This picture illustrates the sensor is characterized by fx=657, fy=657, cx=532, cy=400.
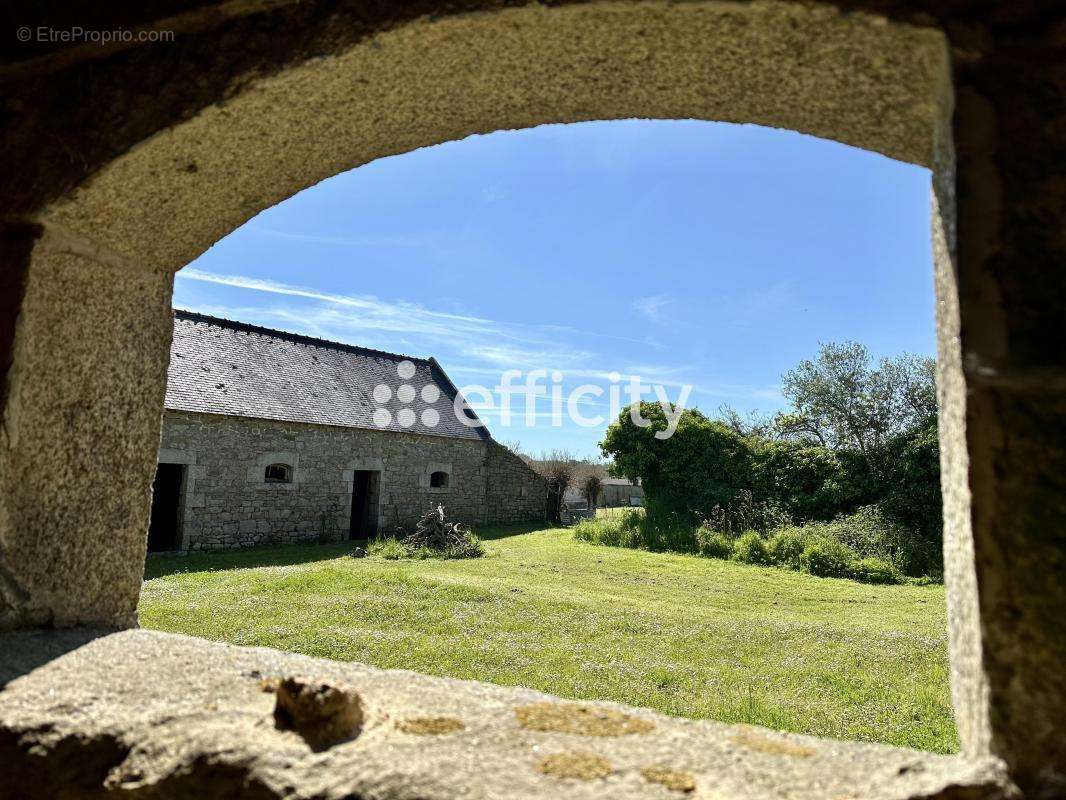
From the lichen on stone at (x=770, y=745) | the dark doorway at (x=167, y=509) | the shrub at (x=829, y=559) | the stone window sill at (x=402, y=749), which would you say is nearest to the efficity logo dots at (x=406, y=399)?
the dark doorway at (x=167, y=509)

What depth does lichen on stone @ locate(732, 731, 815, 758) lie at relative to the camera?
1.18 meters

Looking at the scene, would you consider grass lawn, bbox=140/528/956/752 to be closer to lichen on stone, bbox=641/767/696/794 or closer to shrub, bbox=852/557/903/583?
shrub, bbox=852/557/903/583

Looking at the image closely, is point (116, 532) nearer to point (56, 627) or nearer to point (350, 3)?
point (56, 627)

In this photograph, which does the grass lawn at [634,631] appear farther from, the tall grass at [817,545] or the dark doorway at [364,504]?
the dark doorway at [364,504]

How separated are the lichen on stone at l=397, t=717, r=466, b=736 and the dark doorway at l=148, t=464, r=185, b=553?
12144 millimetres

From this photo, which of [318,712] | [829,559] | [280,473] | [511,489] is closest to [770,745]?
[318,712]

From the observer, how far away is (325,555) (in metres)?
11.5

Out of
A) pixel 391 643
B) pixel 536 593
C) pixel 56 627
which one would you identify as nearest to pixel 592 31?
pixel 56 627

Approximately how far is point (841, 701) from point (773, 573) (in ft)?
20.3

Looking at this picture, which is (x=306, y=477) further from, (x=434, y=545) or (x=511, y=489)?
(x=511, y=489)

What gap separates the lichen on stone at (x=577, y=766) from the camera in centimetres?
107

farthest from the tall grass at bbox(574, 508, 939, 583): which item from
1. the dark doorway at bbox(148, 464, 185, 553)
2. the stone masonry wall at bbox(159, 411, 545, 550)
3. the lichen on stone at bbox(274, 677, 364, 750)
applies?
the lichen on stone at bbox(274, 677, 364, 750)

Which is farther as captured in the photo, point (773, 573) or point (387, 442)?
point (387, 442)

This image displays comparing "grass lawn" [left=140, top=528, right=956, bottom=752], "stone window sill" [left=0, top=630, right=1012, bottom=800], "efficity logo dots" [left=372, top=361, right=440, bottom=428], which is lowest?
"grass lawn" [left=140, top=528, right=956, bottom=752]
